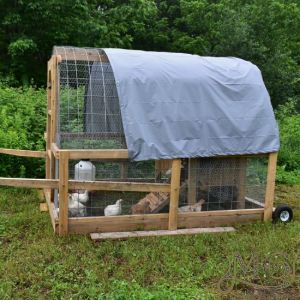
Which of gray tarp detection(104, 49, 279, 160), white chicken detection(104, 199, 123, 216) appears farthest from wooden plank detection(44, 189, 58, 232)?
gray tarp detection(104, 49, 279, 160)

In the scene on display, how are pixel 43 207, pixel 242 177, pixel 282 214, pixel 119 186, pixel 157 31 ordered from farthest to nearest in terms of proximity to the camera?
pixel 157 31 < pixel 43 207 < pixel 282 214 < pixel 242 177 < pixel 119 186

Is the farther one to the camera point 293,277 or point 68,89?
point 68,89

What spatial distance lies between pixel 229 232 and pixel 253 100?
71.5 inches

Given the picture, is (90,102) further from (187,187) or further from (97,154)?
(187,187)

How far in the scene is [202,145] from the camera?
5602 millimetres

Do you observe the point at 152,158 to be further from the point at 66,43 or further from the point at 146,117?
the point at 66,43

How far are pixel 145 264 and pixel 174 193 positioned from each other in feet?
4.07

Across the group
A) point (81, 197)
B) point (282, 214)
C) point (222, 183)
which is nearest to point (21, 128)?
point (81, 197)

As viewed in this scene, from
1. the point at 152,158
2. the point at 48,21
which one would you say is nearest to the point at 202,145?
the point at 152,158

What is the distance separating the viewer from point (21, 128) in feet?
27.5

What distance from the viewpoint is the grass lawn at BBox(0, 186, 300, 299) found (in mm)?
3975

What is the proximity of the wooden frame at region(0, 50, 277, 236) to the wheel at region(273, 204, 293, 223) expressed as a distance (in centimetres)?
9

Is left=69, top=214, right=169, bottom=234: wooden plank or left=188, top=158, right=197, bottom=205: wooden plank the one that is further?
left=188, top=158, right=197, bottom=205: wooden plank

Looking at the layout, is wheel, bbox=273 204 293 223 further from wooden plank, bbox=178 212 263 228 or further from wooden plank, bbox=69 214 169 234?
Result: wooden plank, bbox=69 214 169 234
